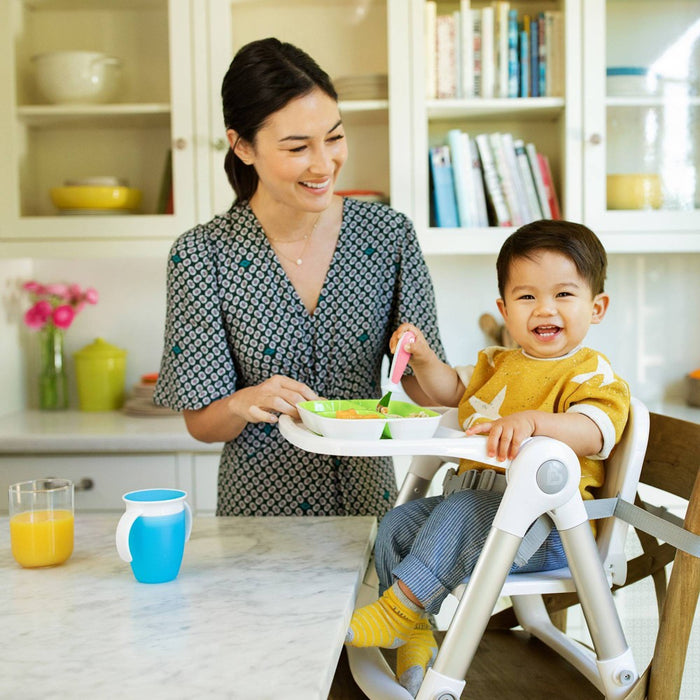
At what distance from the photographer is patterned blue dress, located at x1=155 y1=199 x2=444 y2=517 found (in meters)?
1.61

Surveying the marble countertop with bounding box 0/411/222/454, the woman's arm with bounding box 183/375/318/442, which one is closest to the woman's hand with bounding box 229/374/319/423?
the woman's arm with bounding box 183/375/318/442

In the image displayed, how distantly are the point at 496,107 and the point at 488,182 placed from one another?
22 centimetres

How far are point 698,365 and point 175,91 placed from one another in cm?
193

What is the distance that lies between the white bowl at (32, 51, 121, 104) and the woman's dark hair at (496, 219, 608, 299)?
1.86m

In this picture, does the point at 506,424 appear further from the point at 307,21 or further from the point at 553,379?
the point at 307,21

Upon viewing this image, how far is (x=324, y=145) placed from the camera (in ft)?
5.02

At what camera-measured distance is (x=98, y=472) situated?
256 cm

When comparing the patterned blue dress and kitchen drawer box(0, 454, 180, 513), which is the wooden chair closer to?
the patterned blue dress

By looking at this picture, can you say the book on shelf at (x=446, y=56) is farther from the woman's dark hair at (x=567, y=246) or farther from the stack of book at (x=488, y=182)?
the woman's dark hair at (x=567, y=246)

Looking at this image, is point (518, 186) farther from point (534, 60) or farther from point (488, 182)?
point (534, 60)

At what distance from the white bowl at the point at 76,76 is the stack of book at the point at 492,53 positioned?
3.26ft

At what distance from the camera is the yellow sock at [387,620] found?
3.58 ft

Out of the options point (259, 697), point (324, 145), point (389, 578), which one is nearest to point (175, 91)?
point (324, 145)

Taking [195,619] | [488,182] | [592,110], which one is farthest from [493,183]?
[195,619]
